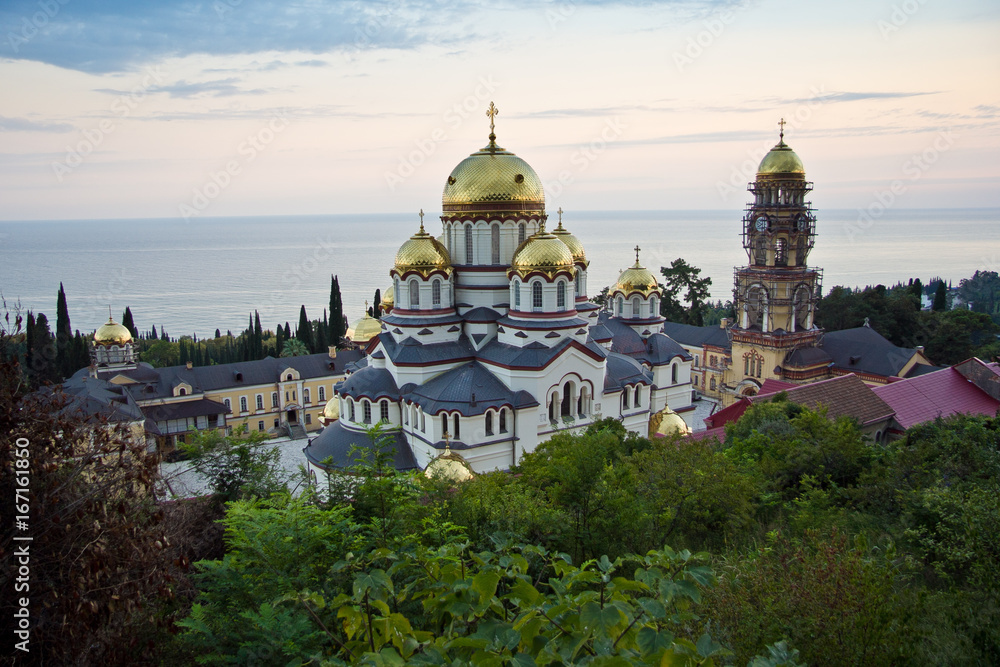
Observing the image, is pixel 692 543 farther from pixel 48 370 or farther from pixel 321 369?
pixel 48 370

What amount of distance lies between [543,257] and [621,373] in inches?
200

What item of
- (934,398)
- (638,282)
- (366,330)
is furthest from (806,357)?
(366,330)

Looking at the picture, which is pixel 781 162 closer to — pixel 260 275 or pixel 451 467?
pixel 451 467

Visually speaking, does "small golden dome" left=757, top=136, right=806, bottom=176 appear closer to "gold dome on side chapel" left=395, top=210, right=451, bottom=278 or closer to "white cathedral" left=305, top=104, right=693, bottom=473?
"white cathedral" left=305, top=104, right=693, bottom=473

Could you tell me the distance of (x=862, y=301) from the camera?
40375 mm

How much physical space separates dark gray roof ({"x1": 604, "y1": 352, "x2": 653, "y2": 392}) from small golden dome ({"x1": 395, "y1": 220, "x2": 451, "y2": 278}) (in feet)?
20.9

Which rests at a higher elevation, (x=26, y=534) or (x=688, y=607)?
(x=26, y=534)

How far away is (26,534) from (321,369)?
29.9 meters

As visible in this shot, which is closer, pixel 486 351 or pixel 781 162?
pixel 486 351

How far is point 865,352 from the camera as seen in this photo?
102 ft

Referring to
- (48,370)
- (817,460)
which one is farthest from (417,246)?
(48,370)

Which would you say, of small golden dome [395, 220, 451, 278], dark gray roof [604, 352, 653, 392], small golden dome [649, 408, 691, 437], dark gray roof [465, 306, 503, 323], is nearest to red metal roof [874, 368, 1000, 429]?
small golden dome [649, 408, 691, 437]

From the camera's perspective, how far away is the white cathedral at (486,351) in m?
18.8

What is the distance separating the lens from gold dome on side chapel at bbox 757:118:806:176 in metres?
31.5
